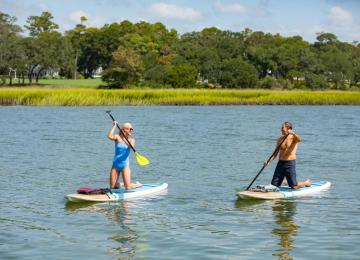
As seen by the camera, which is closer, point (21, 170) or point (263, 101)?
point (21, 170)

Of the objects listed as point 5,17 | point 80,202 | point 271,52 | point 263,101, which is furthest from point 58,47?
A: point 80,202

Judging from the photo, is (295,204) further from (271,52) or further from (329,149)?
(271,52)

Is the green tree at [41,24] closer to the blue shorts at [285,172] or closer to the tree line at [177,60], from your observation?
the tree line at [177,60]

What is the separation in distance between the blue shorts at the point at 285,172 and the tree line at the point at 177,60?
73.3 meters

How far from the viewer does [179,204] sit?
662 inches

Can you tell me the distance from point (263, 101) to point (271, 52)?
37284mm

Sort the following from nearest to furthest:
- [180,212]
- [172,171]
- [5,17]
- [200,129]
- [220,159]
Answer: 1. [180,212]
2. [172,171]
3. [220,159]
4. [200,129]
5. [5,17]

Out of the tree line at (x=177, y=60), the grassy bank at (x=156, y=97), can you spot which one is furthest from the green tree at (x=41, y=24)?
the grassy bank at (x=156, y=97)

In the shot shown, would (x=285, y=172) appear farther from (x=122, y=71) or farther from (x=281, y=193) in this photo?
(x=122, y=71)

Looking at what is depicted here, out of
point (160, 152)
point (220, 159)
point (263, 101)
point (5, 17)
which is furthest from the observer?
point (5, 17)

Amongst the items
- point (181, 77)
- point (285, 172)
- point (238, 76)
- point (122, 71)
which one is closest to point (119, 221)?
point (285, 172)

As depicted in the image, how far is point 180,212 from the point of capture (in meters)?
15.8

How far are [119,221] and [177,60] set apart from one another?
90.6 metres

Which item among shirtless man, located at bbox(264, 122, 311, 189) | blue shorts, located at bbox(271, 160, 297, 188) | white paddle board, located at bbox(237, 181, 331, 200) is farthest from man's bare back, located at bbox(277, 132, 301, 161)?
white paddle board, located at bbox(237, 181, 331, 200)
